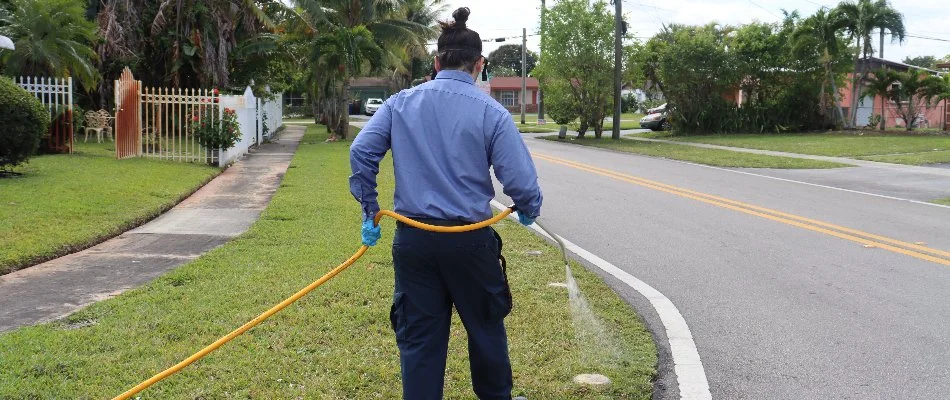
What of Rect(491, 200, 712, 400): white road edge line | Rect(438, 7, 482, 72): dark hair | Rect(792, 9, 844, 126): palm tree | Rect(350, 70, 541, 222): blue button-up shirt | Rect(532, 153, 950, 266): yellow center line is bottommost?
Rect(491, 200, 712, 400): white road edge line

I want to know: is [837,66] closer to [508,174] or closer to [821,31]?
[821,31]

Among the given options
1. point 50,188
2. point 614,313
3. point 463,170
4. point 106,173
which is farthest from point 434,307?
point 106,173

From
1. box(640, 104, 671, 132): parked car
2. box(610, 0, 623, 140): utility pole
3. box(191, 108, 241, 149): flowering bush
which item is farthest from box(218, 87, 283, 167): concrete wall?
box(640, 104, 671, 132): parked car

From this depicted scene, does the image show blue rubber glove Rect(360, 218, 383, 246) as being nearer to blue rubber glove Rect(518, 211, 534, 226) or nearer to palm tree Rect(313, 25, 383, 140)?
blue rubber glove Rect(518, 211, 534, 226)

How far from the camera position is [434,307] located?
3811 millimetres

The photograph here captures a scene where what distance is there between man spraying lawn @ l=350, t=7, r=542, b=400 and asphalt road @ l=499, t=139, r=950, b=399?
4.96 feet

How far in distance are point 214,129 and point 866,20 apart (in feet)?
81.7

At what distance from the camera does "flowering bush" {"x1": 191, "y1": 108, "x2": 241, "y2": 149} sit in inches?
738

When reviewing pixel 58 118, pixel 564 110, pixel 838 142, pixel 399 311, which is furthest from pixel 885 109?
pixel 399 311

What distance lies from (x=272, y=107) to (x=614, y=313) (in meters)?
30.8

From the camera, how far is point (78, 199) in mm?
11375

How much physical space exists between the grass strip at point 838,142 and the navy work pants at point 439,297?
71.7 feet

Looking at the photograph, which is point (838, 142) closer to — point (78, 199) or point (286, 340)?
point (78, 199)

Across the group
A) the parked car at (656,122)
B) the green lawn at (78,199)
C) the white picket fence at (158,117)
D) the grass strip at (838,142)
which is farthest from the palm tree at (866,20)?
the green lawn at (78,199)
